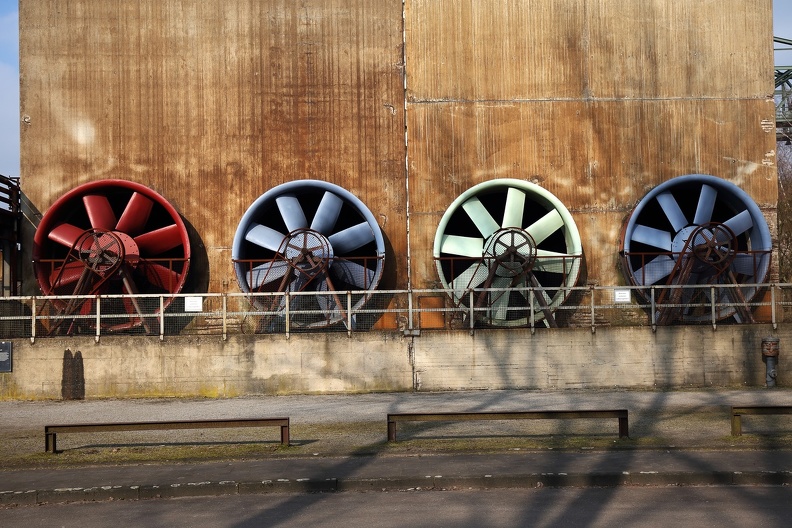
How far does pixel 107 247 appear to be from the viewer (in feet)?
73.7

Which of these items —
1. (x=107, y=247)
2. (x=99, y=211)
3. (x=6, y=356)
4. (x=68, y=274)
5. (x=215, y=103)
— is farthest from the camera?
(x=215, y=103)

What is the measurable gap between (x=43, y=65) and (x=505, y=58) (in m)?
11.0

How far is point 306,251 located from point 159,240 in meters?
3.59

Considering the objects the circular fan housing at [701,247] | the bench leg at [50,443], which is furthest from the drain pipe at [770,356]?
the bench leg at [50,443]

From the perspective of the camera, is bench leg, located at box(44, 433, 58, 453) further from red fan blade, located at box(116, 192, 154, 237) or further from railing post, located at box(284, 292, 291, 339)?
red fan blade, located at box(116, 192, 154, 237)

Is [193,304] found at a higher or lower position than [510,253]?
lower

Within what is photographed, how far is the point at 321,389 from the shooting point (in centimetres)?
2028

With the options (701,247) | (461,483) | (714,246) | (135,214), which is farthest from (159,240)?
(461,483)

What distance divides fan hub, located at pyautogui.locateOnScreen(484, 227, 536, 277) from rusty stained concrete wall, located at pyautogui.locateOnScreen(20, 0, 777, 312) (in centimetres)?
173

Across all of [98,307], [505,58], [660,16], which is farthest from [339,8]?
[98,307]

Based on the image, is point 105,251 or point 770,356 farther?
point 105,251

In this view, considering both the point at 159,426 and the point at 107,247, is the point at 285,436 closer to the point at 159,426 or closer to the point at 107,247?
the point at 159,426

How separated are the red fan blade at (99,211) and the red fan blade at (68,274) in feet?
3.30

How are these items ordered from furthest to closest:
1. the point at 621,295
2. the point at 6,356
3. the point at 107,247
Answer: the point at 107,247, the point at 621,295, the point at 6,356
